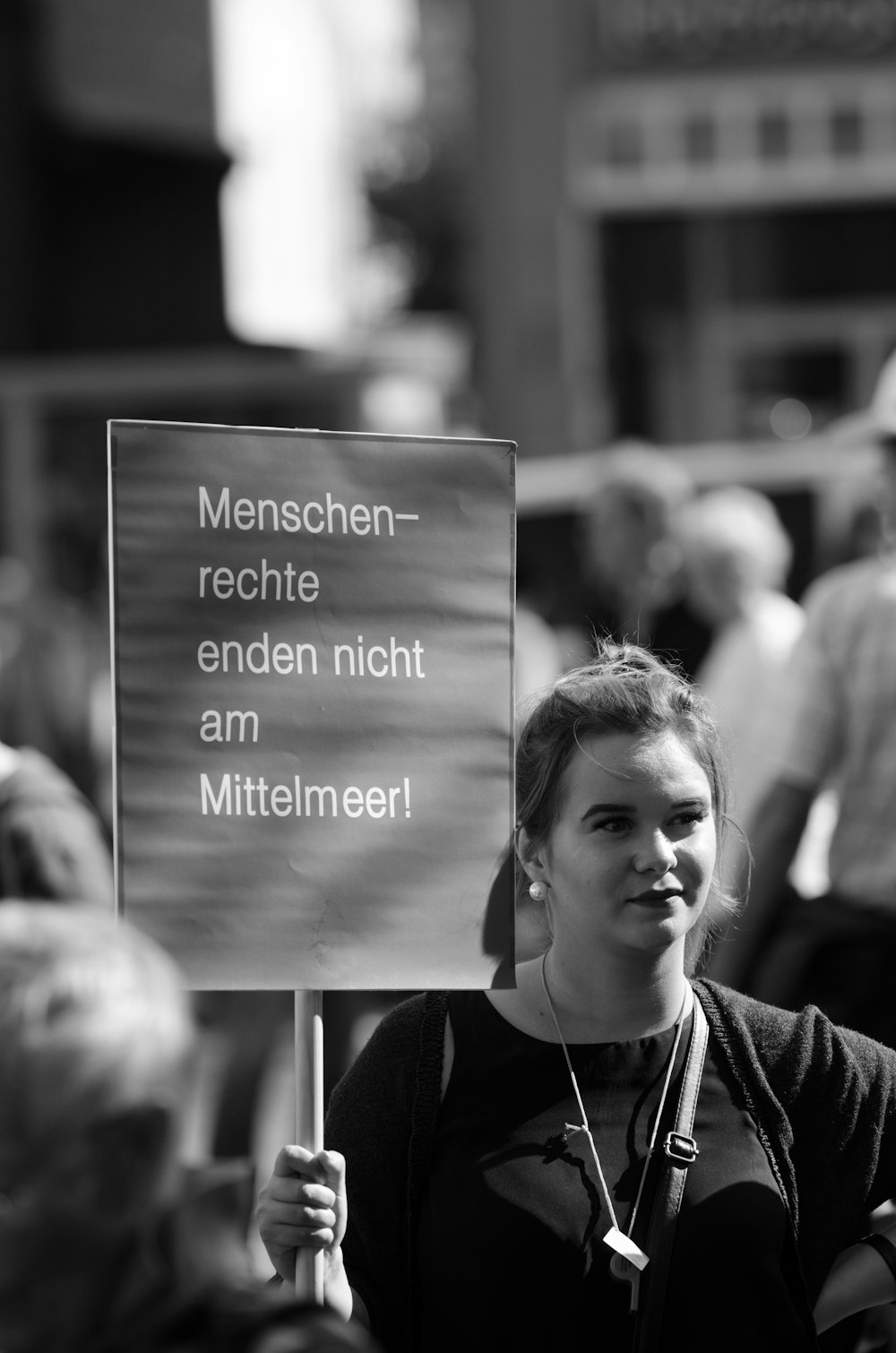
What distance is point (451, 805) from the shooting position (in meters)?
2.34

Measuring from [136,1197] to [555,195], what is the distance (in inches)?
487

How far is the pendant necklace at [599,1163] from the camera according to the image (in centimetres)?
218

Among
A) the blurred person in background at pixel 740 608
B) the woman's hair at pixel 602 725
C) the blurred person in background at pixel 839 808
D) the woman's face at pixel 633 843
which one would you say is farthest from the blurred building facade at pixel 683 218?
the woman's face at pixel 633 843

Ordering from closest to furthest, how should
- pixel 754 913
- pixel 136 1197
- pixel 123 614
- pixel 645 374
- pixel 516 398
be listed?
pixel 136 1197 → pixel 123 614 → pixel 754 913 → pixel 516 398 → pixel 645 374

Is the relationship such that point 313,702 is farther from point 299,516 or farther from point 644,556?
point 644,556

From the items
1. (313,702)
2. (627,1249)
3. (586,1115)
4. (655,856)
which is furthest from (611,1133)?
(313,702)

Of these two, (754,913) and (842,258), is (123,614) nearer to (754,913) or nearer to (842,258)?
(754,913)

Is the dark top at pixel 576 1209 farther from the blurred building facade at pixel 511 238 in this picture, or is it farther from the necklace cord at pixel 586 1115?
the blurred building facade at pixel 511 238

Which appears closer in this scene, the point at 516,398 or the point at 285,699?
the point at 285,699

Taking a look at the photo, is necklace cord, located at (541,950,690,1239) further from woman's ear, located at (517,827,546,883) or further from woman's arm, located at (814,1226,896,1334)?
woman's arm, located at (814,1226,896,1334)

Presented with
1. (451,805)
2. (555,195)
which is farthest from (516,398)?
(451,805)

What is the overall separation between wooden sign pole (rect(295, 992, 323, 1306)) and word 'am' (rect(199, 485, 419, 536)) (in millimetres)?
547

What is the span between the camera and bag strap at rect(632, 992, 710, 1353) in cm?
218

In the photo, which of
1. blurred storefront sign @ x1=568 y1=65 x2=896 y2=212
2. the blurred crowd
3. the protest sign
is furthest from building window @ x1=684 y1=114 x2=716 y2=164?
the protest sign
